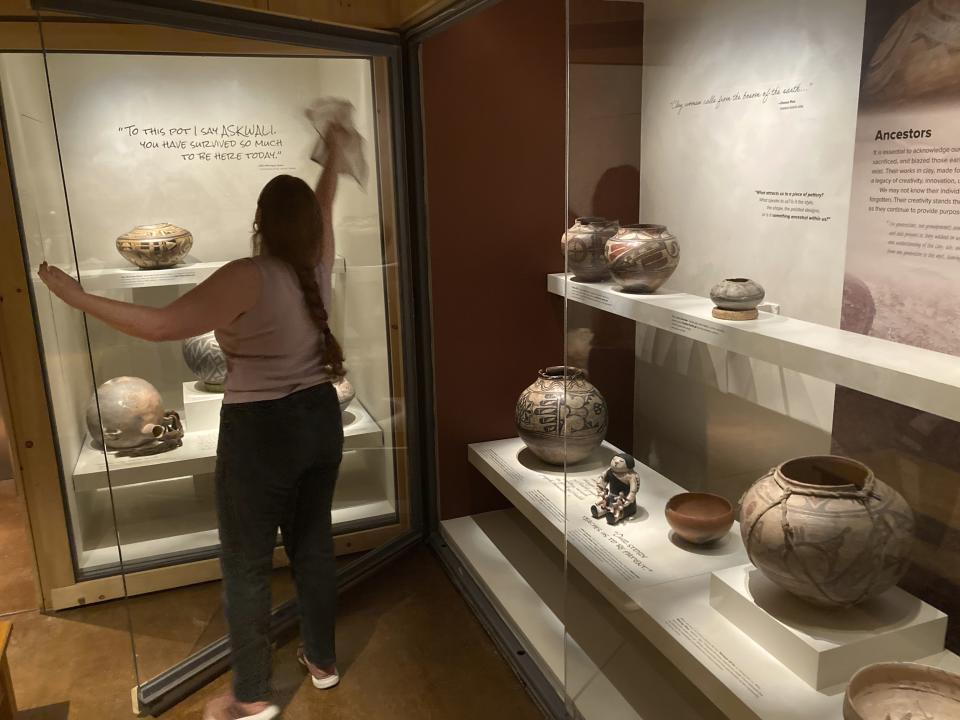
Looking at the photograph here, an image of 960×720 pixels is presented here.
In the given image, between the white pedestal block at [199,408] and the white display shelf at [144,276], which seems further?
the white pedestal block at [199,408]

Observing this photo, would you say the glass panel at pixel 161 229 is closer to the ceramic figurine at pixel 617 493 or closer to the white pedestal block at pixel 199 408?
the white pedestal block at pixel 199 408

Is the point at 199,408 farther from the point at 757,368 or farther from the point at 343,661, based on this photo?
the point at 757,368

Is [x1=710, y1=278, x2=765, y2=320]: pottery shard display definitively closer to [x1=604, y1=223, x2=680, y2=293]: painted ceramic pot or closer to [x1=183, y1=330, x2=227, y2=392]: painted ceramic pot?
[x1=604, y1=223, x2=680, y2=293]: painted ceramic pot

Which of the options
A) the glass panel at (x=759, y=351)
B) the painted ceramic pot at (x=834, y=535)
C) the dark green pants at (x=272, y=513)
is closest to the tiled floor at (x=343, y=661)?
the dark green pants at (x=272, y=513)

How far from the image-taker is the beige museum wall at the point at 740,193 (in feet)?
5.34

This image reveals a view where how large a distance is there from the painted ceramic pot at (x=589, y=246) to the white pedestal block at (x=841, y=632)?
89cm

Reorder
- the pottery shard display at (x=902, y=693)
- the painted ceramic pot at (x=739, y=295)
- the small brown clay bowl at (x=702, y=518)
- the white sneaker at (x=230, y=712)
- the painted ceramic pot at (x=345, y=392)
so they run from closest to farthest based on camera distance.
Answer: the pottery shard display at (x=902, y=693), the painted ceramic pot at (x=739, y=295), the small brown clay bowl at (x=702, y=518), the white sneaker at (x=230, y=712), the painted ceramic pot at (x=345, y=392)

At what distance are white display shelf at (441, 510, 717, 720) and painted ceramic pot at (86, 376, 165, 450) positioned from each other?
1.16 metres

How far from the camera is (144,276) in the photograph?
7.05 ft

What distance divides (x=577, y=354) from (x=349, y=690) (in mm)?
1143

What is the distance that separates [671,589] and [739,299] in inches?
27.0

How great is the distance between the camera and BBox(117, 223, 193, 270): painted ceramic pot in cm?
213

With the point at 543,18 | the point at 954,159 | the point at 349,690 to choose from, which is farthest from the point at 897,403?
the point at 543,18

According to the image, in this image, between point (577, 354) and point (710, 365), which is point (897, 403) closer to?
point (710, 365)
